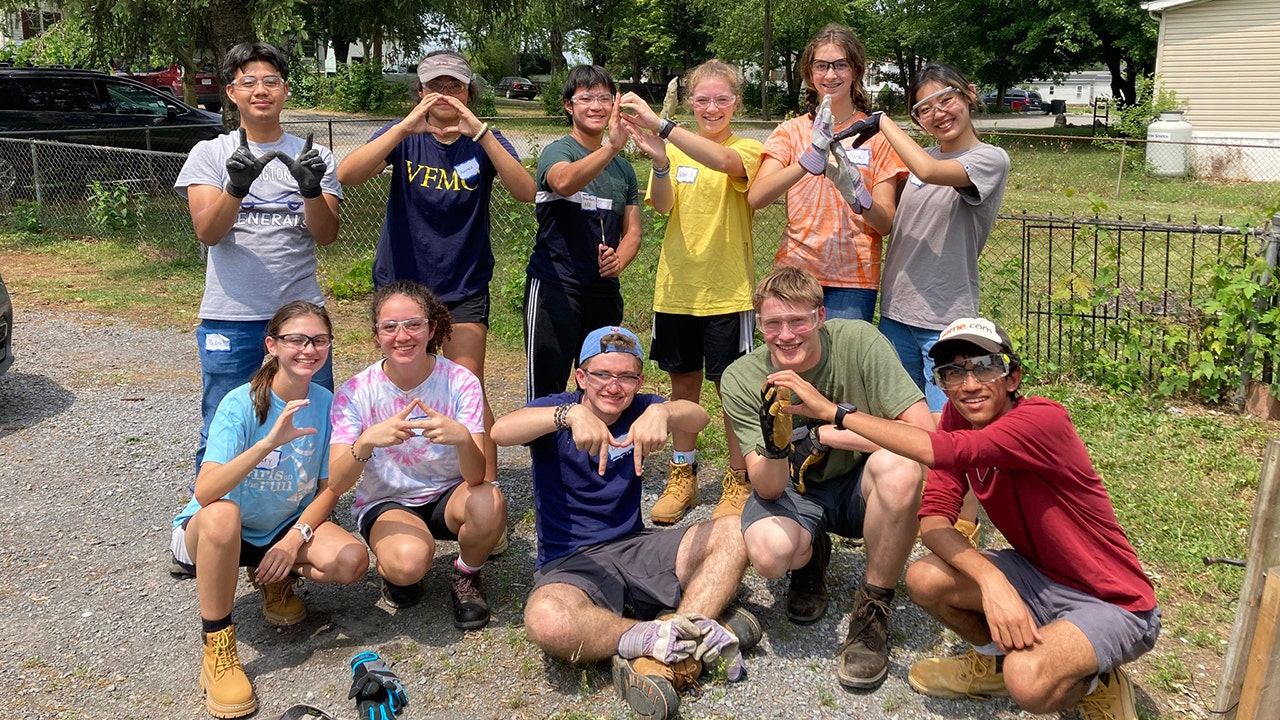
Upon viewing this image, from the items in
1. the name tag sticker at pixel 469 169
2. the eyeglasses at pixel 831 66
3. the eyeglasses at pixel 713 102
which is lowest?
the name tag sticker at pixel 469 169

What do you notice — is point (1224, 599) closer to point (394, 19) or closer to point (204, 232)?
point (204, 232)

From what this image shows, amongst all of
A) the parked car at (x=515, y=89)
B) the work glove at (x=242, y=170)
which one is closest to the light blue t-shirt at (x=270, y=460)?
the work glove at (x=242, y=170)

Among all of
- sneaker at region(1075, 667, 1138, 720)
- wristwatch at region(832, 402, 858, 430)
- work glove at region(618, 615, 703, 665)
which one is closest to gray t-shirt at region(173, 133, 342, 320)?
work glove at region(618, 615, 703, 665)

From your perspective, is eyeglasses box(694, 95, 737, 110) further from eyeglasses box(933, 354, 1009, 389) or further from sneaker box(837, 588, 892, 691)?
sneaker box(837, 588, 892, 691)

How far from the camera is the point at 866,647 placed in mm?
3137

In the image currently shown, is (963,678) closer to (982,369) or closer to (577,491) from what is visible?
(982,369)

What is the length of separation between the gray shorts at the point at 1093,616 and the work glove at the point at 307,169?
2.66 metres

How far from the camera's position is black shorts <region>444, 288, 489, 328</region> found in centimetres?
407

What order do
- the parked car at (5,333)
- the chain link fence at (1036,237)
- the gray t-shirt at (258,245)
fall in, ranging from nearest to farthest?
the gray t-shirt at (258,245)
the chain link fence at (1036,237)
the parked car at (5,333)

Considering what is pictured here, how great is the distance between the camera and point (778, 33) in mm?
40281

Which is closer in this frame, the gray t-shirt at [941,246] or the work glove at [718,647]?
the work glove at [718,647]

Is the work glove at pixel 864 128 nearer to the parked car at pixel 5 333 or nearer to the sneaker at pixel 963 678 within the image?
the sneaker at pixel 963 678

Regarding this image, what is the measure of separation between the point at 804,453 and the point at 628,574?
708 mm

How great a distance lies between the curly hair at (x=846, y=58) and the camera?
13.1ft
